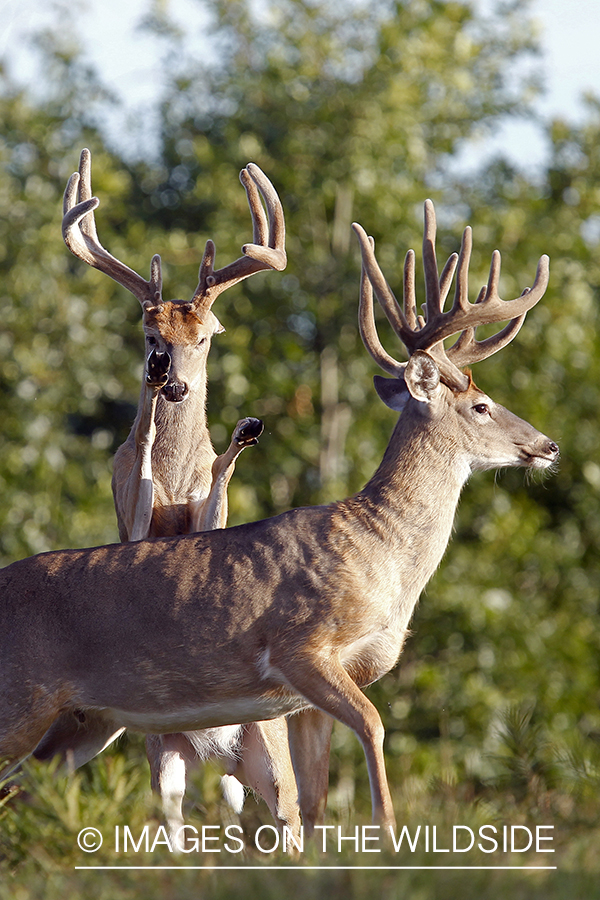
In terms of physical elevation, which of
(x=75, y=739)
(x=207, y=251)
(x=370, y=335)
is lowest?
(x=75, y=739)

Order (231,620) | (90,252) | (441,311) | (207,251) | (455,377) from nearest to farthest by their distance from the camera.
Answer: (231,620), (455,377), (441,311), (207,251), (90,252)

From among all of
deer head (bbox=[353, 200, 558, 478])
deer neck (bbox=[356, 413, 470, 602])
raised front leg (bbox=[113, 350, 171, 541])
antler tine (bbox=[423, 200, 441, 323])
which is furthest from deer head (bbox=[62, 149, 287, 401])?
deer neck (bbox=[356, 413, 470, 602])

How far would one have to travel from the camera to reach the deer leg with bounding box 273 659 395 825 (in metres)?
4.58

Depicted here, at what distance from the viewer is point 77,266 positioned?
1345cm

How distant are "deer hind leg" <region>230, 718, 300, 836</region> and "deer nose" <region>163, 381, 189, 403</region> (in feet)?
5.38

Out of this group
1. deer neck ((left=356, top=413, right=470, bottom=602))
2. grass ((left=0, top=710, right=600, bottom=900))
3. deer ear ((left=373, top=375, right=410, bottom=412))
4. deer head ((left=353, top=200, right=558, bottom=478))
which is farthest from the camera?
deer ear ((left=373, top=375, right=410, bottom=412))

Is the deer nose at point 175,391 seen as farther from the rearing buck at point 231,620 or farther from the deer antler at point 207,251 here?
the rearing buck at point 231,620

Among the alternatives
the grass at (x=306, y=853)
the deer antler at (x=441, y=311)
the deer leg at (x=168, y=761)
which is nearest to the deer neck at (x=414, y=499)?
the deer antler at (x=441, y=311)

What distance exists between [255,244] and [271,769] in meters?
2.71

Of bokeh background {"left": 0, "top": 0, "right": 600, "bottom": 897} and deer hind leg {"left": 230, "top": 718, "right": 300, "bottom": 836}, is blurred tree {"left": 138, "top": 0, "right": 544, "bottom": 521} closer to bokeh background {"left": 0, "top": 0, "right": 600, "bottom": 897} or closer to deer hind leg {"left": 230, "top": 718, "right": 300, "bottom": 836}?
bokeh background {"left": 0, "top": 0, "right": 600, "bottom": 897}

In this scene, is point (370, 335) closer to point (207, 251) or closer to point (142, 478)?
point (207, 251)

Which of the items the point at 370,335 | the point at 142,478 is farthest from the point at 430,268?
the point at 142,478

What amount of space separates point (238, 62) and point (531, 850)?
39.2 feet

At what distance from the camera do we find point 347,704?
4.67 m
